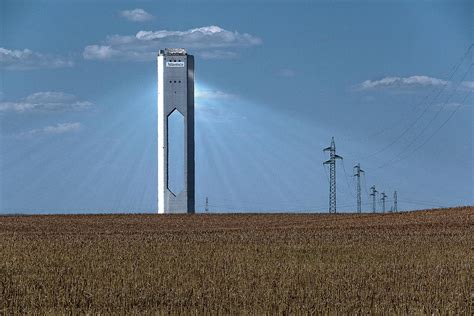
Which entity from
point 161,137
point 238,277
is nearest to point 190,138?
point 161,137

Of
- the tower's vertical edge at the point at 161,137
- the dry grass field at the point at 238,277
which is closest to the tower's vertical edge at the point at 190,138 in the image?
the tower's vertical edge at the point at 161,137

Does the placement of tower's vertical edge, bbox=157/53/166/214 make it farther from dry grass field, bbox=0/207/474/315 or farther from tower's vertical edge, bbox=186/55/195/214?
dry grass field, bbox=0/207/474/315

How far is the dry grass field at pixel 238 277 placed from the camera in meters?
15.8

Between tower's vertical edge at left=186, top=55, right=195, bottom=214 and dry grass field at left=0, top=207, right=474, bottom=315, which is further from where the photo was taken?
tower's vertical edge at left=186, top=55, right=195, bottom=214

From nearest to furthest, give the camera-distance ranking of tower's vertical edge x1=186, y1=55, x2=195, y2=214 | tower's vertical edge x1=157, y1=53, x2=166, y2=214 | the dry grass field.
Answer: the dry grass field, tower's vertical edge x1=157, y1=53, x2=166, y2=214, tower's vertical edge x1=186, y1=55, x2=195, y2=214

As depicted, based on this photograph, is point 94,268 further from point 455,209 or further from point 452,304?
point 455,209

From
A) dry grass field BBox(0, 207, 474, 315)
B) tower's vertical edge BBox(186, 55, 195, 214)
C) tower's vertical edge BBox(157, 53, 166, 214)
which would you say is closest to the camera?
dry grass field BBox(0, 207, 474, 315)

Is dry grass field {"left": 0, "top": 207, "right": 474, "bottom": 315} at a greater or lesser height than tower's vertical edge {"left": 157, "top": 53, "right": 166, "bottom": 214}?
lesser

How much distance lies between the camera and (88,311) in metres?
14.8

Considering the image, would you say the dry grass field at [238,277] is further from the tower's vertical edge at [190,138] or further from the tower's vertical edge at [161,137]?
the tower's vertical edge at [190,138]

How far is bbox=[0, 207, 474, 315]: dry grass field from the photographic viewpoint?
15789mm

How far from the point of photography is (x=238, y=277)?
19812mm

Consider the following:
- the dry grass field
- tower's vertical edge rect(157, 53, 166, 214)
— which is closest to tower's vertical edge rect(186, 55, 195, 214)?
tower's vertical edge rect(157, 53, 166, 214)

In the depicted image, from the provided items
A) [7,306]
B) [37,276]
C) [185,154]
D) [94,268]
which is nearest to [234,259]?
[94,268]
